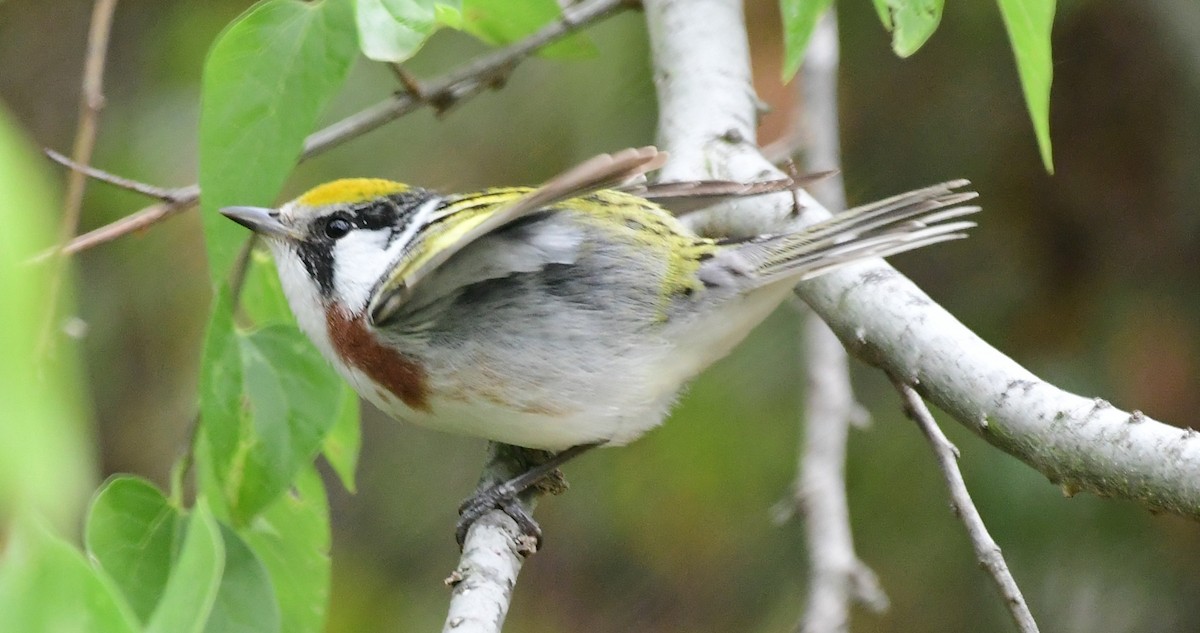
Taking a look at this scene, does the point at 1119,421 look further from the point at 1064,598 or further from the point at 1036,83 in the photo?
the point at 1064,598

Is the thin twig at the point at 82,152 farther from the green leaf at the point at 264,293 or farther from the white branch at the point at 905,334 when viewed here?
the white branch at the point at 905,334

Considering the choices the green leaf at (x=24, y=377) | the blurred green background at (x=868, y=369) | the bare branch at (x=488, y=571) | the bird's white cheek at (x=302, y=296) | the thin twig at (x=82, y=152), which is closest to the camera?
the green leaf at (x=24, y=377)

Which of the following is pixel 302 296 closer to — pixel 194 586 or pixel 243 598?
pixel 243 598

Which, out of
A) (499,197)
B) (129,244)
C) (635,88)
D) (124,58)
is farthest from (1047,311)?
(124,58)

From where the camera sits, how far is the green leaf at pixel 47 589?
928mm

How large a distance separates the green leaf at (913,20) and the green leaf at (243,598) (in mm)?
1147

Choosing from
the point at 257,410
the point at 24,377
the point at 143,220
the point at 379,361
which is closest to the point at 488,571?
the point at 257,410

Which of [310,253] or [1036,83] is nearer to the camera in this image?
[1036,83]

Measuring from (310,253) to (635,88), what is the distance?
5.07ft

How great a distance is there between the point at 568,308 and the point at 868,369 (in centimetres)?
177

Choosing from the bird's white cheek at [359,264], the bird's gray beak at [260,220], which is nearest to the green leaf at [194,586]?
the bird's gray beak at [260,220]

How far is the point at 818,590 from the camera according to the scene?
7.36 ft

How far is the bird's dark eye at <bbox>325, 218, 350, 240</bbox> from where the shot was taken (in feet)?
7.99

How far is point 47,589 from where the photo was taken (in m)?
0.98
